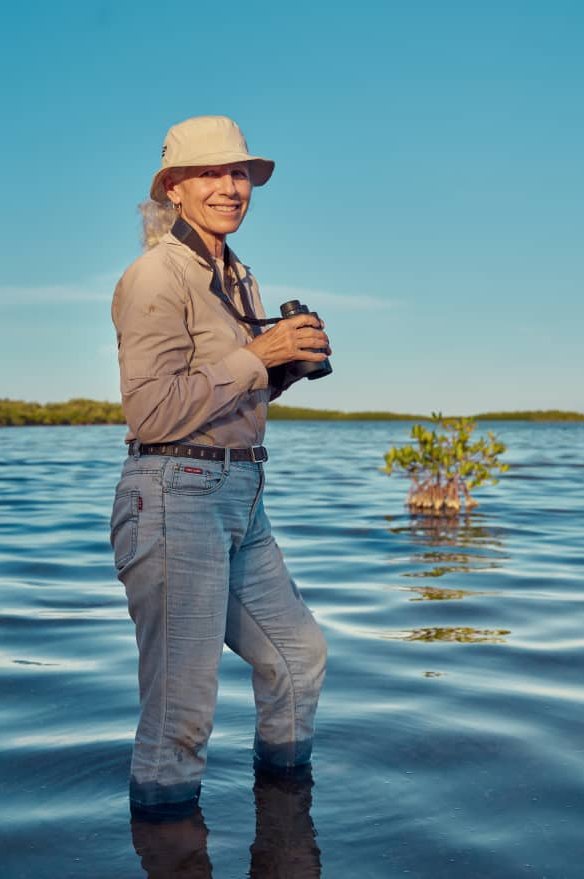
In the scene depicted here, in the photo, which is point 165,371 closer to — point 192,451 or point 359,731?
point 192,451

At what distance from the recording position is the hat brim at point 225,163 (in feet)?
14.0

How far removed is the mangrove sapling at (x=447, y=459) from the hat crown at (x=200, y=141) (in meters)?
13.2

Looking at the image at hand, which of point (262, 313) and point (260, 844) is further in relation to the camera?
point (262, 313)

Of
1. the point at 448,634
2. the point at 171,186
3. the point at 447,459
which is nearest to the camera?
the point at 171,186

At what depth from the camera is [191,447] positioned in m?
4.16

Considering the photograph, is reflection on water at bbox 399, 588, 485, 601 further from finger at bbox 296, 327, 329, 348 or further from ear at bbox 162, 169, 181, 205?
ear at bbox 162, 169, 181, 205

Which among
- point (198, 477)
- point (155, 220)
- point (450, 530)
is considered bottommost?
point (450, 530)

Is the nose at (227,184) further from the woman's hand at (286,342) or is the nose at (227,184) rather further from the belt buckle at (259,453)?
the belt buckle at (259,453)

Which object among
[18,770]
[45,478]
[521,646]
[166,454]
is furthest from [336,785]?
[45,478]

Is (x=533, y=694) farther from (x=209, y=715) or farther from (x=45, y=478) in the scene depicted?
(x=45, y=478)

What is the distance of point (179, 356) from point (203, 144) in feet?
2.77

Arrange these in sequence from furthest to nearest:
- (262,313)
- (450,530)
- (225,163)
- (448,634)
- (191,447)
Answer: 1. (450,530)
2. (448,634)
3. (262,313)
4. (225,163)
5. (191,447)

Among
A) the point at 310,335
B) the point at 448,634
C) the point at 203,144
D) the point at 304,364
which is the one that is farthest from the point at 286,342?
the point at 448,634

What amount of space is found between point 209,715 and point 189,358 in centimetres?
138
